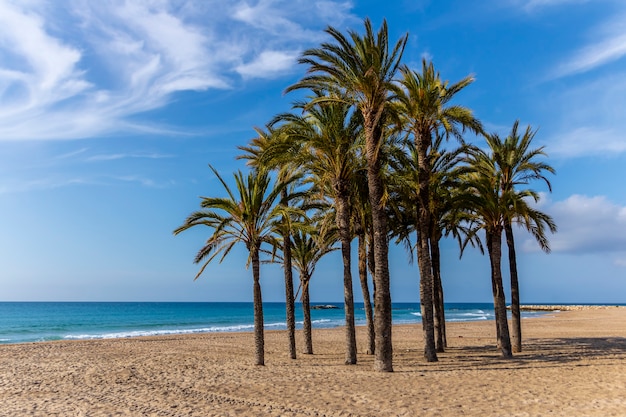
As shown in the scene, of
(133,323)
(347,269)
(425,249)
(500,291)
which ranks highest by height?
(425,249)

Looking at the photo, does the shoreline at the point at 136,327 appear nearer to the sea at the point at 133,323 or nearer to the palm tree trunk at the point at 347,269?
the sea at the point at 133,323

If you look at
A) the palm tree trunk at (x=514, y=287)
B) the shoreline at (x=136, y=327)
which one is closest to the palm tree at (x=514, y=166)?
the palm tree trunk at (x=514, y=287)

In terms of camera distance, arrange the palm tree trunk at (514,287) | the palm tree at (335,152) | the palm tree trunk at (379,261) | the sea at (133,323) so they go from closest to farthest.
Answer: the palm tree trunk at (379,261)
the palm tree at (335,152)
the palm tree trunk at (514,287)
the sea at (133,323)

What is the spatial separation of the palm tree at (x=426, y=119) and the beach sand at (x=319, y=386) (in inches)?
85.6

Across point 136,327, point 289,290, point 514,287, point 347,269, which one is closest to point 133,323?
point 136,327

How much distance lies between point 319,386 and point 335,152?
7.89 m

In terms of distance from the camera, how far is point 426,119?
18.0 meters

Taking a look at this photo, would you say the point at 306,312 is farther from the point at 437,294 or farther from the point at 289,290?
the point at 437,294

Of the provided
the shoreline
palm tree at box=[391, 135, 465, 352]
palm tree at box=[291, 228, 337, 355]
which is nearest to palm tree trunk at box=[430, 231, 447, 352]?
palm tree at box=[391, 135, 465, 352]

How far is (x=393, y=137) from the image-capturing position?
19.5m

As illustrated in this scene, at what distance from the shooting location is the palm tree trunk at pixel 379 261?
15.5m

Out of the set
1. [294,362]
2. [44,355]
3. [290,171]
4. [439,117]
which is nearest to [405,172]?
[439,117]

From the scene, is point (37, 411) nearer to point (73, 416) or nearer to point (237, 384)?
point (73, 416)

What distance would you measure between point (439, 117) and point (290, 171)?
5824 millimetres
